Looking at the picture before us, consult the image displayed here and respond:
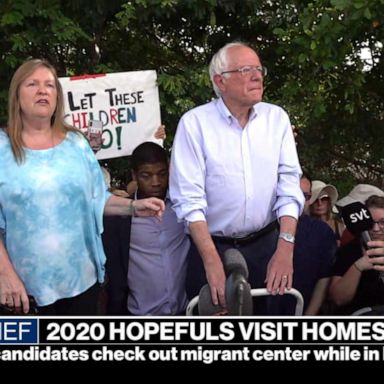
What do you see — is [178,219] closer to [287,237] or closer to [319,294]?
[287,237]

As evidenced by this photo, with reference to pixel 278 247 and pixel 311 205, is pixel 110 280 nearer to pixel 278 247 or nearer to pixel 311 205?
pixel 278 247

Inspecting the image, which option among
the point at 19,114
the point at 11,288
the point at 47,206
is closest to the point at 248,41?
the point at 19,114

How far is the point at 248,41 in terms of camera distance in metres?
5.55

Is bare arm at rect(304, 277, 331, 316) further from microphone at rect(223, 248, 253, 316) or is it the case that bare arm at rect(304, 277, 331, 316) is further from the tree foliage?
the tree foliage

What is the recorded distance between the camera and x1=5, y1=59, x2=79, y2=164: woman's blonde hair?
2.53 metres

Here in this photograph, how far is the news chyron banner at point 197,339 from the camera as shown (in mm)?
2277

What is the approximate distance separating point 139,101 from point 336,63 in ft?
4.00

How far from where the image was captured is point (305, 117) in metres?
5.22

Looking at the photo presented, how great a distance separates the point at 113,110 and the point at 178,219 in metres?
1.76

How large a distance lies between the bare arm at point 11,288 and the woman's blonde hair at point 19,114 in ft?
1.17

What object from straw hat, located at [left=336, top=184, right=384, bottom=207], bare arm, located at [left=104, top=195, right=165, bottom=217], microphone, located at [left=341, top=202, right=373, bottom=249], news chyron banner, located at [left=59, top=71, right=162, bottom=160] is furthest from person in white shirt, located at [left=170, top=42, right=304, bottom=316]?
news chyron banner, located at [left=59, top=71, right=162, bottom=160]

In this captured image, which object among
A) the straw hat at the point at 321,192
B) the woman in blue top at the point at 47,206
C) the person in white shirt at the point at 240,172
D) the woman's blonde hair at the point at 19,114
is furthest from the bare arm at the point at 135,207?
the straw hat at the point at 321,192

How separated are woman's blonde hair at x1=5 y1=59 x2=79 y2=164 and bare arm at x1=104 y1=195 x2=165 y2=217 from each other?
0.33 meters

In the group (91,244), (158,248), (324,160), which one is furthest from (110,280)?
(324,160)
